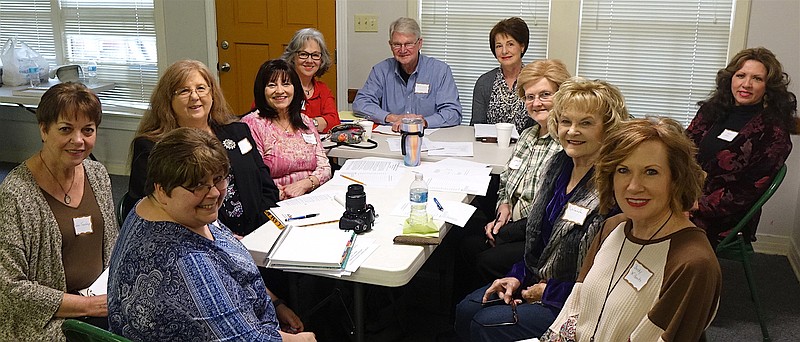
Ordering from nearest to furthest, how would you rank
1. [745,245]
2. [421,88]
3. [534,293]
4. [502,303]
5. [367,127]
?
[534,293], [502,303], [745,245], [367,127], [421,88]

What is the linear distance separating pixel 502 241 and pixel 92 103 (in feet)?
5.24

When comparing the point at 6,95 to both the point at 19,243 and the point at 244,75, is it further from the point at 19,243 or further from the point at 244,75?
the point at 19,243

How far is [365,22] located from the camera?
4785 millimetres

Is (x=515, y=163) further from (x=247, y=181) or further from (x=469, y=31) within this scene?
(x=469, y=31)

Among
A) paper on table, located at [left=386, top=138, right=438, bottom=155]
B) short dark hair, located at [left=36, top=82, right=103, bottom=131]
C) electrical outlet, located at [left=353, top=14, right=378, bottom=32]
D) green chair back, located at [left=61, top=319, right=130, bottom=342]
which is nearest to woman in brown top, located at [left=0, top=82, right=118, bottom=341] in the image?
short dark hair, located at [left=36, top=82, right=103, bottom=131]

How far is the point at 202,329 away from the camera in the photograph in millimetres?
1591

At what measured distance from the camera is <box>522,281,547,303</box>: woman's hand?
2.20 m

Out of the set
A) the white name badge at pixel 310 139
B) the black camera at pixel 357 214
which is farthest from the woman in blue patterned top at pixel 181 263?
the white name badge at pixel 310 139

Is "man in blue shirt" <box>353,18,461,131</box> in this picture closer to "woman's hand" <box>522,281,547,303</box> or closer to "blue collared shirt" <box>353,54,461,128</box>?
"blue collared shirt" <box>353,54,461,128</box>

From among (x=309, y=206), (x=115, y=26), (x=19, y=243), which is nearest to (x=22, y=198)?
(x=19, y=243)

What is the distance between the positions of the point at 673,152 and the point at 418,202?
3.38 feet

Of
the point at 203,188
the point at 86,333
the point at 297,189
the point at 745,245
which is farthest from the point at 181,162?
the point at 745,245

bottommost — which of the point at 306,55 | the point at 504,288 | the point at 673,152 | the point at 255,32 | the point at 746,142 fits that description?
the point at 504,288

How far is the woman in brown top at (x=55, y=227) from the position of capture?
1992 mm
